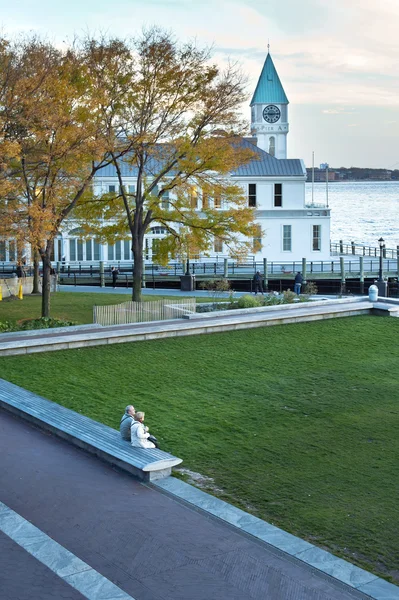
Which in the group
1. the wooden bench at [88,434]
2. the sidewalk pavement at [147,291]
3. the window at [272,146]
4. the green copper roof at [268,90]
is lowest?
the wooden bench at [88,434]

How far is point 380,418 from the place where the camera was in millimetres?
16172

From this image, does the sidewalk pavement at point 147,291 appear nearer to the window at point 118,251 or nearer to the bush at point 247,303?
the bush at point 247,303

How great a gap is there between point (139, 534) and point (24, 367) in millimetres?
10629

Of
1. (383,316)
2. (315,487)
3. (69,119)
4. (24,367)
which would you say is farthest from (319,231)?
(315,487)

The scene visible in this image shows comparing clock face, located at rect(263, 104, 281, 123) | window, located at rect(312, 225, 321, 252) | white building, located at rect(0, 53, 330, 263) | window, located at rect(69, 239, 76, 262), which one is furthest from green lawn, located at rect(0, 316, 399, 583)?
clock face, located at rect(263, 104, 281, 123)

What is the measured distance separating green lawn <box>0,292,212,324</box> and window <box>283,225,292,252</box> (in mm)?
19122

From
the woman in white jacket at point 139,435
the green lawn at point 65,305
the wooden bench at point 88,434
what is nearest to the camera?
the wooden bench at point 88,434

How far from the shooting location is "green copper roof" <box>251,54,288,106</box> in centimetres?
6750

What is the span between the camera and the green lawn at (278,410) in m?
11.2

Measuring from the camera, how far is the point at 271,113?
67875mm

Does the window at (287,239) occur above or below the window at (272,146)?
below

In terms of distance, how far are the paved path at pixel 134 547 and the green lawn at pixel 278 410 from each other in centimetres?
103

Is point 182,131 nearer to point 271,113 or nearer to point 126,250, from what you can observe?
point 126,250

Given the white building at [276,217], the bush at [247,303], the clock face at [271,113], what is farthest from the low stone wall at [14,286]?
the clock face at [271,113]
